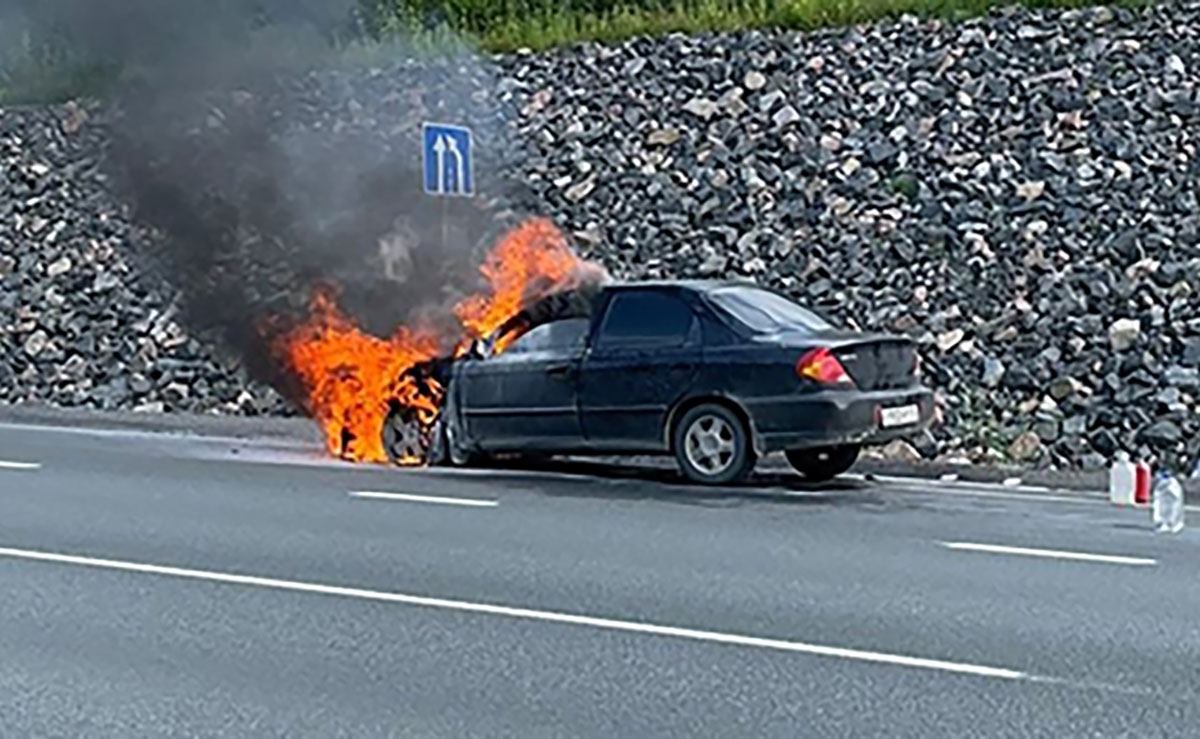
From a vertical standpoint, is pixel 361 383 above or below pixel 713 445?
above

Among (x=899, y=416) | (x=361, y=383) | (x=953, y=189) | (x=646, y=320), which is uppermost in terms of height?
(x=953, y=189)

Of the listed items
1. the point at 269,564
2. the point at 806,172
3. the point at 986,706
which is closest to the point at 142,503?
the point at 269,564

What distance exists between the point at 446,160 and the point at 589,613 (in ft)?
35.7

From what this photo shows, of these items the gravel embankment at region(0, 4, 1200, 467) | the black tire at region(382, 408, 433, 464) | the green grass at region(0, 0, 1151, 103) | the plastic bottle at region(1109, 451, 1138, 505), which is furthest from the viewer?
the green grass at region(0, 0, 1151, 103)

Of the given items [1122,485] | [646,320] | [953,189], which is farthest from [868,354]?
[953,189]

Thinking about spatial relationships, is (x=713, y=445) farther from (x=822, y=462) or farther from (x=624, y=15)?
(x=624, y=15)

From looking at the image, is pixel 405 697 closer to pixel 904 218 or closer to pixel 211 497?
pixel 211 497

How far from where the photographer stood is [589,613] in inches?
360

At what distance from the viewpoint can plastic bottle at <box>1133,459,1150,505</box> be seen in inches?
553

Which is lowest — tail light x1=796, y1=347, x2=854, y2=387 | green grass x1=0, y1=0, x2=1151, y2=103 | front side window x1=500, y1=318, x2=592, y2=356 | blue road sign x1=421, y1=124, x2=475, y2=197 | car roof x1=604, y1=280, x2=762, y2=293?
tail light x1=796, y1=347, x2=854, y2=387

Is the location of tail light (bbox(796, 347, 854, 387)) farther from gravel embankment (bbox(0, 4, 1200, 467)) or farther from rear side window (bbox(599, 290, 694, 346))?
gravel embankment (bbox(0, 4, 1200, 467))

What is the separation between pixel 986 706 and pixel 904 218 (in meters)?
16.2

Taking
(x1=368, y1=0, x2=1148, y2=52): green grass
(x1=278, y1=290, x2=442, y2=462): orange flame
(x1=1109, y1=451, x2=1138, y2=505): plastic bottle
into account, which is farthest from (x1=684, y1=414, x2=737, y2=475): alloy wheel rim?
(x1=368, y1=0, x2=1148, y2=52): green grass

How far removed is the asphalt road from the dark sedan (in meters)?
0.50
